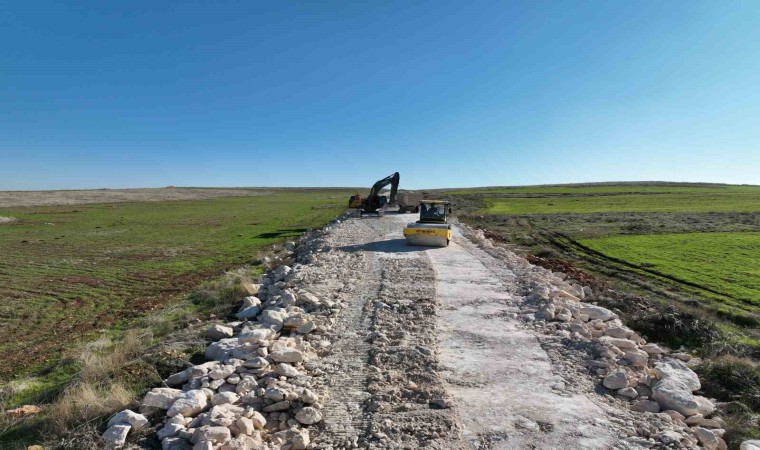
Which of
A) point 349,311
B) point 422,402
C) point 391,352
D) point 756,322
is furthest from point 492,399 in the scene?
point 756,322

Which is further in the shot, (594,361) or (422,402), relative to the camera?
(594,361)

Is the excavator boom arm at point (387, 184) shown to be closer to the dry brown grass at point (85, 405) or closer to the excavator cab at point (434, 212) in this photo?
the excavator cab at point (434, 212)

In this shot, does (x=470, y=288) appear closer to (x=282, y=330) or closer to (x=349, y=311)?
(x=349, y=311)

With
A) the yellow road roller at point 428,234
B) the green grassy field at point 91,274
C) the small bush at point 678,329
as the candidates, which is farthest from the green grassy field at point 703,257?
the green grassy field at point 91,274

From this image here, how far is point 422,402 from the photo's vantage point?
19.6 ft

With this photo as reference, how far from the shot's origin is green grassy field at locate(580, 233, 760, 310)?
1454 cm

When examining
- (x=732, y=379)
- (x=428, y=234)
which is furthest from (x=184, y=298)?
(x=732, y=379)

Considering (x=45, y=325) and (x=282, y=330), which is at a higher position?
(x=282, y=330)

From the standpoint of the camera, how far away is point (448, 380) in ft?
21.7

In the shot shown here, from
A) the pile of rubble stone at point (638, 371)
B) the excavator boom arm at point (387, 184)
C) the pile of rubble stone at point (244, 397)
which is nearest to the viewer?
the pile of rubble stone at point (244, 397)

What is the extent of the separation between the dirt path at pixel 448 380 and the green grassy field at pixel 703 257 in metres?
8.43

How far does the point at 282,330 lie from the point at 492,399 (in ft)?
15.3

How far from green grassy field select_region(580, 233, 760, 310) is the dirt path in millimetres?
8431

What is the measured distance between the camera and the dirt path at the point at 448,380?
5.22 m
